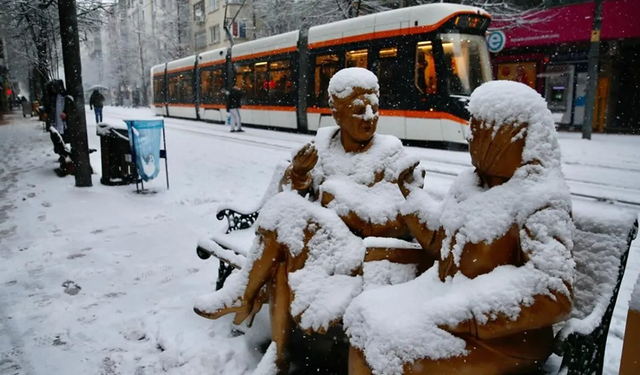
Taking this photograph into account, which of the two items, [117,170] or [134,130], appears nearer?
[134,130]

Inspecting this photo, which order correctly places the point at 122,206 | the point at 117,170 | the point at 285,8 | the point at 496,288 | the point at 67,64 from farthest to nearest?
the point at 285,8, the point at 117,170, the point at 67,64, the point at 122,206, the point at 496,288

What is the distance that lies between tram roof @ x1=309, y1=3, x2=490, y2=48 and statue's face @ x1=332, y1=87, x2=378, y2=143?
968 centimetres

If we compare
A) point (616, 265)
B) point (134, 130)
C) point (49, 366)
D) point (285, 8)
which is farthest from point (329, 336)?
point (285, 8)

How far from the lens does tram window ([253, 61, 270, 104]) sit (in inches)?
701

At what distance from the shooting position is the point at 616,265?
192 centimetres

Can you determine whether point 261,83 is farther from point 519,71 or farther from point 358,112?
point 358,112

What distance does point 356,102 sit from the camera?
96.9 inches

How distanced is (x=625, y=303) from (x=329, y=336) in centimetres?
244

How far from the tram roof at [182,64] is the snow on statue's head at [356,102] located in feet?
75.0

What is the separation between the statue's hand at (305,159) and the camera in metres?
2.48

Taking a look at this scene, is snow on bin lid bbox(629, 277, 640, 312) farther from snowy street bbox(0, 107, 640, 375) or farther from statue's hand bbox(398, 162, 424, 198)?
snowy street bbox(0, 107, 640, 375)

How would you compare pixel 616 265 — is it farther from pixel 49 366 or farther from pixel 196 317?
pixel 49 366

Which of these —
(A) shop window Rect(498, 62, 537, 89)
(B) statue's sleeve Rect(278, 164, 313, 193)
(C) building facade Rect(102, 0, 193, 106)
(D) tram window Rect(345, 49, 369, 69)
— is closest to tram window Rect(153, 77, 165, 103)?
(C) building facade Rect(102, 0, 193, 106)

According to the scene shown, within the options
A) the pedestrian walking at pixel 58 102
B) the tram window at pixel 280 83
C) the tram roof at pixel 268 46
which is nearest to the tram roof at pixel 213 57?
the tram roof at pixel 268 46
